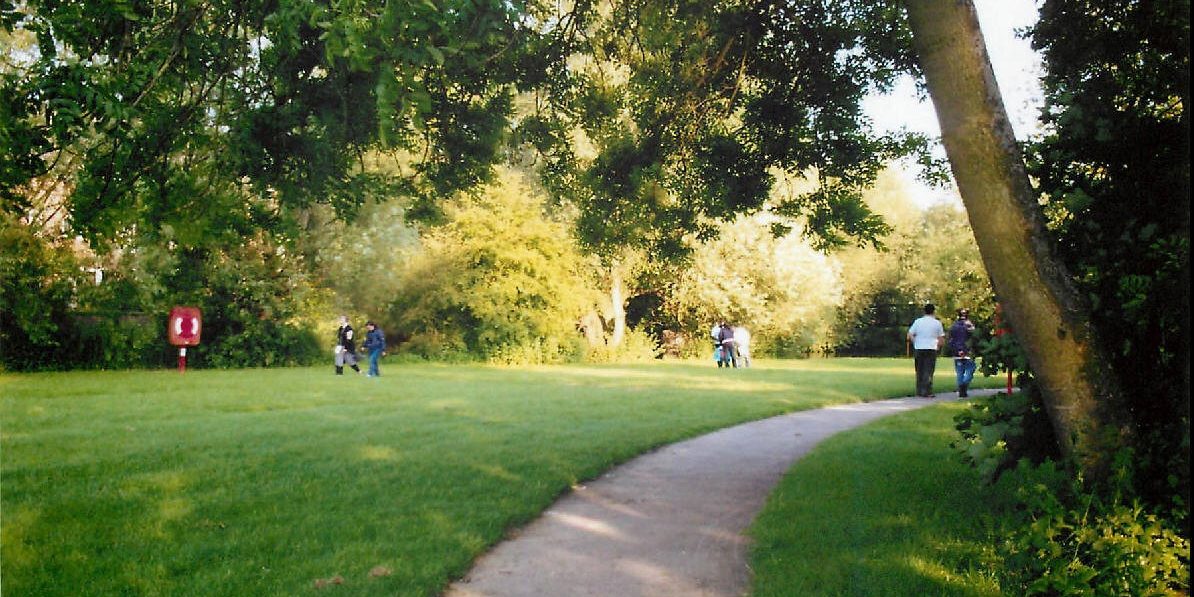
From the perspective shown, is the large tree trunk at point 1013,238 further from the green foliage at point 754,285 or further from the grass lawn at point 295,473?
the green foliage at point 754,285

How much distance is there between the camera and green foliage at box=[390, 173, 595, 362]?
103 ft

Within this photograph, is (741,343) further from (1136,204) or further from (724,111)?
(1136,204)

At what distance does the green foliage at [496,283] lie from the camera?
103ft

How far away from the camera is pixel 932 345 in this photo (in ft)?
57.0

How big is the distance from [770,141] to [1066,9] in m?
4.27

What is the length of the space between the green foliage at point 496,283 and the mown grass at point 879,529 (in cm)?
2298

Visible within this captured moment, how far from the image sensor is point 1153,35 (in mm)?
4676

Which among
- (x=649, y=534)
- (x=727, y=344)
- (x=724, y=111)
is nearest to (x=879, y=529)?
(x=649, y=534)

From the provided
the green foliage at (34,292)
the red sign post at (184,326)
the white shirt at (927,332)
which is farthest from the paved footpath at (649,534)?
the red sign post at (184,326)

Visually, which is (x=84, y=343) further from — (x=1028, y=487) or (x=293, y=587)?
(x=1028, y=487)

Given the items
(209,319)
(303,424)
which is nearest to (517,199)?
(209,319)

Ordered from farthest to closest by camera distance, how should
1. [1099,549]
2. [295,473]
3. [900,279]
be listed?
[900,279] < [295,473] < [1099,549]

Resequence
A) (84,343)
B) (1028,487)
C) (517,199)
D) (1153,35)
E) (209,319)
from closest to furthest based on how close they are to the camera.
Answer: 1. (1028,487)
2. (1153,35)
3. (84,343)
4. (209,319)
5. (517,199)

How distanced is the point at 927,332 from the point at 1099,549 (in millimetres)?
14178
